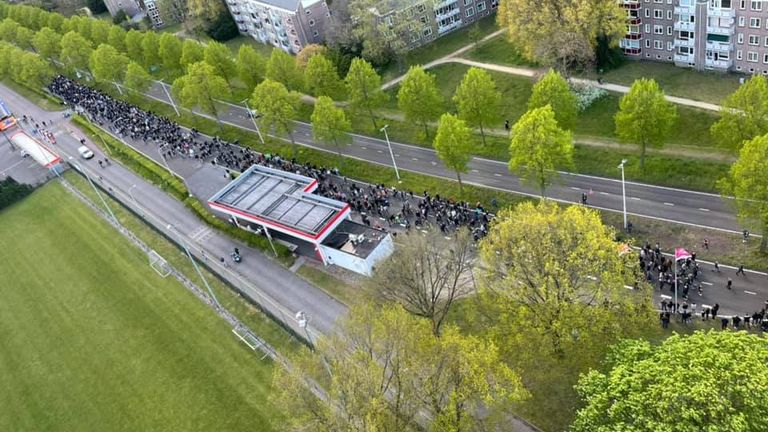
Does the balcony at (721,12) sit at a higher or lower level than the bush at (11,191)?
higher

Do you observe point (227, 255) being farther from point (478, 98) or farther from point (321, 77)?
point (478, 98)

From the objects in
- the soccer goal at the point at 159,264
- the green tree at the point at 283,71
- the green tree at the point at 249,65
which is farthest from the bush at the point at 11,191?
the green tree at the point at 283,71

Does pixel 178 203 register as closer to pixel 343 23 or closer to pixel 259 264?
pixel 259 264

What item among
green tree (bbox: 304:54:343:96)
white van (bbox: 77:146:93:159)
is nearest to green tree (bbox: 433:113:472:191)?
green tree (bbox: 304:54:343:96)

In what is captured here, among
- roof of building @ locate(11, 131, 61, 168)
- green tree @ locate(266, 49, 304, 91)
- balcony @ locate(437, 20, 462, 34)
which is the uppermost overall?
green tree @ locate(266, 49, 304, 91)

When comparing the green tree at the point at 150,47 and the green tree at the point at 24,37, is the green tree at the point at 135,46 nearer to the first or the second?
the green tree at the point at 150,47

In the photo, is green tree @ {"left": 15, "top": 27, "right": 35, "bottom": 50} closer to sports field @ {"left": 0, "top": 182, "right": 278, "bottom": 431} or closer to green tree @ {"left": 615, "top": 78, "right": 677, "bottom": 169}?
sports field @ {"left": 0, "top": 182, "right": 278, "bottom": 431}
